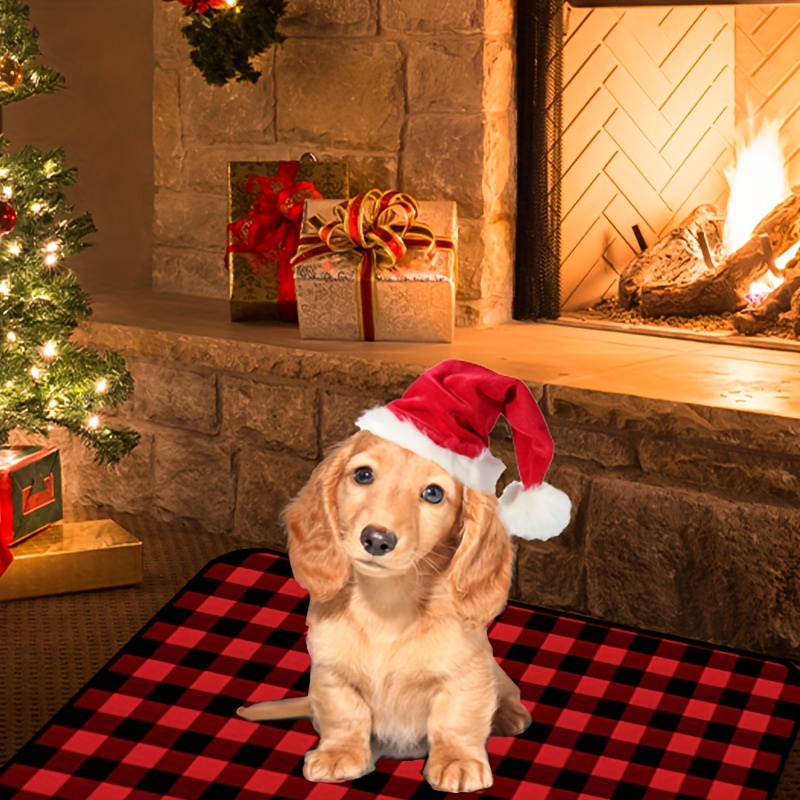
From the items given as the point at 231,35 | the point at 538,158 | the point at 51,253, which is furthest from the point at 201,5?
the point at 538,158

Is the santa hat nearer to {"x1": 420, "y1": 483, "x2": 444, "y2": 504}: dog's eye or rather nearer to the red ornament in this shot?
{"x1": 420, "y1": 483, "x2": 444, "y2": 504}: dog's eye

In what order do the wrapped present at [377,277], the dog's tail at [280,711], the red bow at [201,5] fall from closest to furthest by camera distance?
the dog's tail at [280,711], the wrapped present at [377,277], the red bow at [201,5]

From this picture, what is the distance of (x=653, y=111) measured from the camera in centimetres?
297

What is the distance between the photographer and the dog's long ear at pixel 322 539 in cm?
123

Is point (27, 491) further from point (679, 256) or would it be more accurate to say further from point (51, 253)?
point (679, 256)

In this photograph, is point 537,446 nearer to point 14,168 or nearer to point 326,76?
point 14,168

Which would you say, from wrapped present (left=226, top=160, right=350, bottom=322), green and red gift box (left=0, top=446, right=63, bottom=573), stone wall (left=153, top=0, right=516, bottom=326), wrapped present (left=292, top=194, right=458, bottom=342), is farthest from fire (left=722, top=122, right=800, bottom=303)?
green and red gift box (left=0, top=446, right=63, bottom=573)

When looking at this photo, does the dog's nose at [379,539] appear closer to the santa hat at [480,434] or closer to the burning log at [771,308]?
the santa hat at [480,434]

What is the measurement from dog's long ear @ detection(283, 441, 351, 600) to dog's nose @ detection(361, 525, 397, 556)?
5 cm

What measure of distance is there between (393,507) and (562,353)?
4.64ft

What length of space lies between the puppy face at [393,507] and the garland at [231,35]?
1.77m

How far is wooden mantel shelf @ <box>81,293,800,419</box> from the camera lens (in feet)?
7.38

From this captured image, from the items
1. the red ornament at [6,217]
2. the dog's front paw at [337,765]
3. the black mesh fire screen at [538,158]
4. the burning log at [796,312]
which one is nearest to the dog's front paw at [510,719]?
the dog's front paw at [337,765]

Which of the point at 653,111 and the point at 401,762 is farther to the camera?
the point at 653,111
